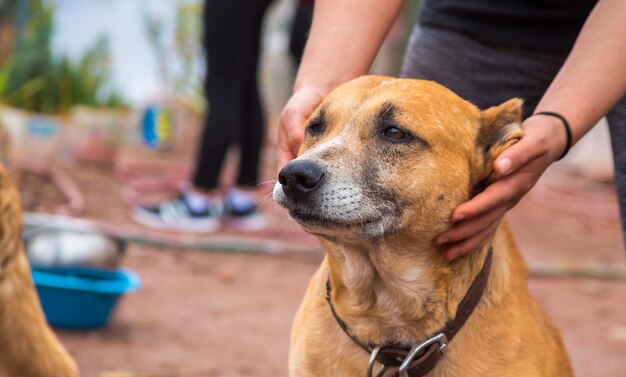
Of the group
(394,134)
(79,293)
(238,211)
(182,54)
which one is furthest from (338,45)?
(182,54)

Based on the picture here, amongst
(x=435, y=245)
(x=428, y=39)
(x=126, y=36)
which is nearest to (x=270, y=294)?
(x=428, y=39)

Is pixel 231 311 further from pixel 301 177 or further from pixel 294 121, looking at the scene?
pixel 301 177

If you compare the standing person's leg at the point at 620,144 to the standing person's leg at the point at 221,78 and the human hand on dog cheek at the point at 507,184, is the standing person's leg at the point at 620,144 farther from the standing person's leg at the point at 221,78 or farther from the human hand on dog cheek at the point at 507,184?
the standing person's leg at the point at 221,78

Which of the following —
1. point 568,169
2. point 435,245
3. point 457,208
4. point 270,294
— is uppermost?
point 457,208

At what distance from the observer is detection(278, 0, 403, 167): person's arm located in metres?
2.91

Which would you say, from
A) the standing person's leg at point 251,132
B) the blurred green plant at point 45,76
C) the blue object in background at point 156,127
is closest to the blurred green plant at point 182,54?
the blue object in background at point 156,127

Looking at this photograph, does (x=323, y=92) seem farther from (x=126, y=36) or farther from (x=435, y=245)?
(x=126, y=36)

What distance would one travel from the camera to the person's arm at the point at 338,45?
2.91 m

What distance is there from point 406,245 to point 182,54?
911 cm

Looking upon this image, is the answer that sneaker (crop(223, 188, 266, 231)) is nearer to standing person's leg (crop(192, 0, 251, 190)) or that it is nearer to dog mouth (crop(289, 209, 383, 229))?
standing person's leg (crop(192, 0, 251, 190))

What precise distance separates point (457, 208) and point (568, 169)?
9.64 m

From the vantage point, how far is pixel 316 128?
2824mm

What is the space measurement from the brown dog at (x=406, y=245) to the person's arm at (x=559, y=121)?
8cm

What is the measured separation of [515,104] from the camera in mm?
2666
